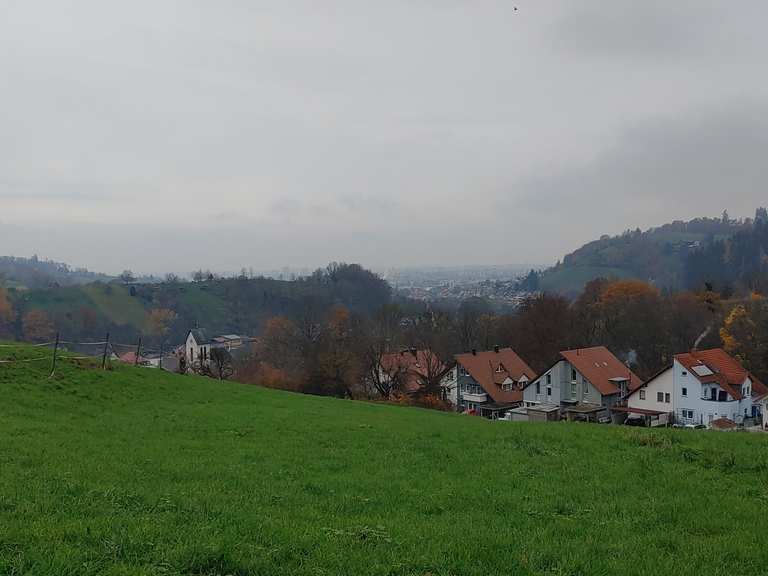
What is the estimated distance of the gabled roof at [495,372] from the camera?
59650mm

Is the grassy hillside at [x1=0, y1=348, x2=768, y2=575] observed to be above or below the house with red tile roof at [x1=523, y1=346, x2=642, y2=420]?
above

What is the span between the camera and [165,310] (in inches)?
6324

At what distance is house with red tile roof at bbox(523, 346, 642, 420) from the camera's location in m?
54.8

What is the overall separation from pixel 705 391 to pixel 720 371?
8.55 ft

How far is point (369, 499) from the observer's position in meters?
9.33

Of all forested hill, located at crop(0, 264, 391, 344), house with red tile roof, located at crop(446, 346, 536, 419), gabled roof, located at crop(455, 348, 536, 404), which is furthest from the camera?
forested hill, located at crop(0, 264, 391, 344)

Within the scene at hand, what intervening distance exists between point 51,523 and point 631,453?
12.0 m

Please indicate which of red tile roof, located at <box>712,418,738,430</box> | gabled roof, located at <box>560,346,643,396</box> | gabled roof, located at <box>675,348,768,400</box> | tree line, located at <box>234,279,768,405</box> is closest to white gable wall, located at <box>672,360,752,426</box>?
gabled roof, located at <box>675,348,768,400</box>

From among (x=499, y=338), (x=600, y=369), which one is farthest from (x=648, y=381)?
(x=499, y=338)

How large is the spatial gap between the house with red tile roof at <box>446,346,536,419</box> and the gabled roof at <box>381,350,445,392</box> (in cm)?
270

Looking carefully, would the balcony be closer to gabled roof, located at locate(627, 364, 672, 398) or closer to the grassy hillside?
gabled roof, located at locate(627, 364, 672, 398)

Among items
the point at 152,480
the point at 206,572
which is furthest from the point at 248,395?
the point at 206,572

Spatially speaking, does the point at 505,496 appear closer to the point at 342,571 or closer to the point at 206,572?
the point at 342,571

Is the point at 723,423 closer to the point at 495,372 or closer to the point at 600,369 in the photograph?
the point at 600,369
